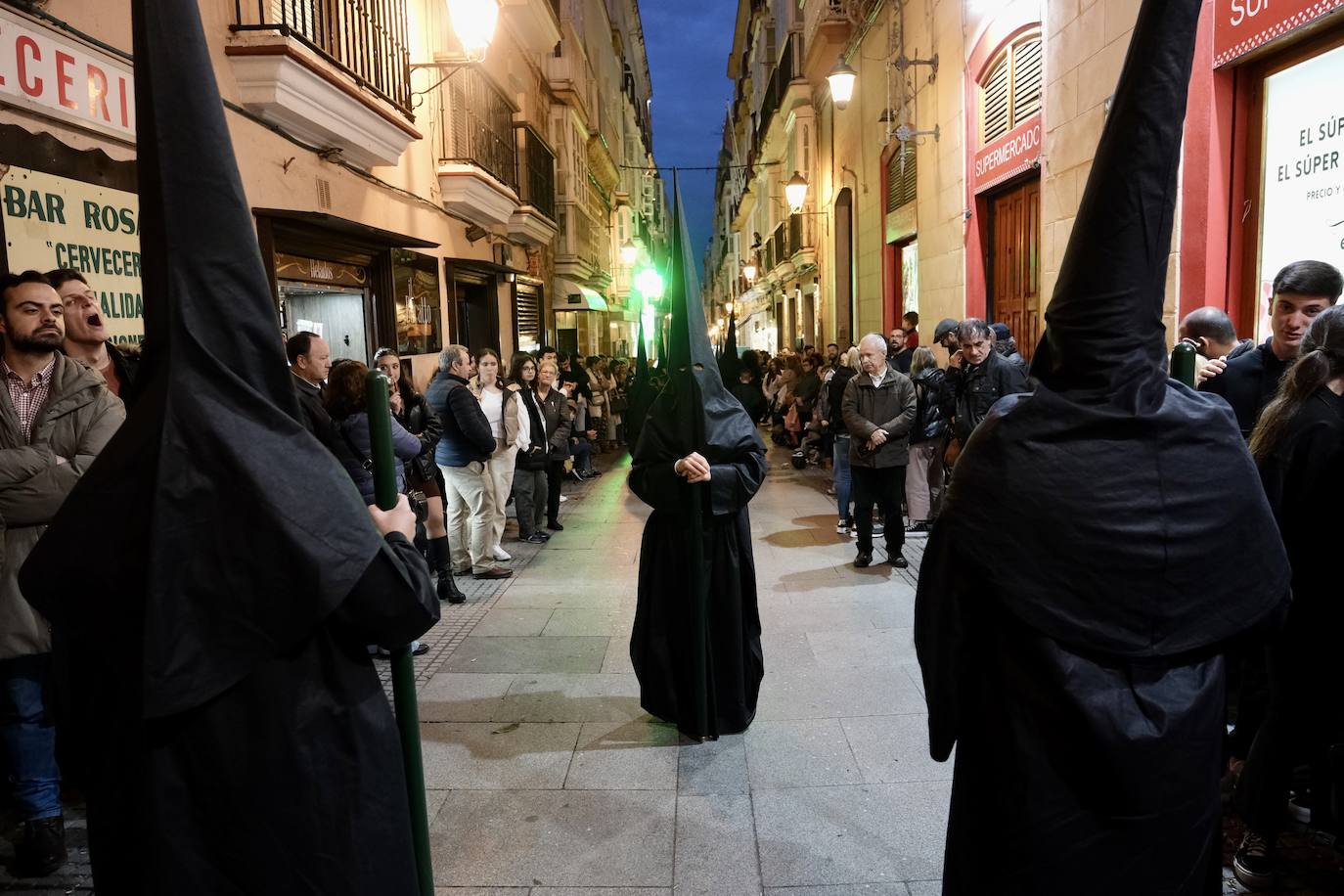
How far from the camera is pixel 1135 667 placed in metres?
2.07

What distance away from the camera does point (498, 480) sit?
26.4 ft

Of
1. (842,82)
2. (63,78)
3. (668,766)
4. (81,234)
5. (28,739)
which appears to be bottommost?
(668,766)

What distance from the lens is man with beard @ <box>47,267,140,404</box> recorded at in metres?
3.95

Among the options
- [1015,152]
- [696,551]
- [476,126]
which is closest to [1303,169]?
[1015,152]

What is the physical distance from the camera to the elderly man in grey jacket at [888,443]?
24.6ft

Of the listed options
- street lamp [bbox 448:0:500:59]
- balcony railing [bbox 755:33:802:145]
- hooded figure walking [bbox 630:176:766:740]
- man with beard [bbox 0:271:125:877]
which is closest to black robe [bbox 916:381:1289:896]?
hooded figure walking [bbox 630:176:766:740]

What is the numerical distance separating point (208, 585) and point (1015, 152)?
30.1 ft

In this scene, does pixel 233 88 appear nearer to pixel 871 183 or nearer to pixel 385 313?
pixel 385 313

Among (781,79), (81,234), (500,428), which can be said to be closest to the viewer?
(81,234)

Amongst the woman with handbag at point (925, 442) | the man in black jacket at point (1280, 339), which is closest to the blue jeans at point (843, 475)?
the woman with handbag at point (925, 442)

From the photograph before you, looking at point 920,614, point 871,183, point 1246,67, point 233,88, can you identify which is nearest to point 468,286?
point 871,183

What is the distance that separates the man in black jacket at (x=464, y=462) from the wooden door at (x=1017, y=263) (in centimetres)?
529

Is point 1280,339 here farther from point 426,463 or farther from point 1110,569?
point 426,463

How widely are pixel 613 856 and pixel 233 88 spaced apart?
6.68 m
